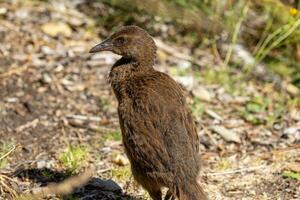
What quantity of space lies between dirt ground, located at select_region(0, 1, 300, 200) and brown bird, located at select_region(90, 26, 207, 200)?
81 centimetres

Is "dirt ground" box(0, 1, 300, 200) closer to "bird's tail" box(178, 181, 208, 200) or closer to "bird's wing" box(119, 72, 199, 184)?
"bird's wing" box(119, 72, 199, 184)

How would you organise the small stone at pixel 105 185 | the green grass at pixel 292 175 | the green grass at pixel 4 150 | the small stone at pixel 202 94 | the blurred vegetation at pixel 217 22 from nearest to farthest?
the small stone at pixel 105 185 < the green grass at pixel 4 150 < the green grass at pixel 292 175 < the small stone at pixel 202 94 < the blurred vegetation at pixel 217 22

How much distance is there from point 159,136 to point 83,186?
1.15 meters

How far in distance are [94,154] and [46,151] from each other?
449 millimetres

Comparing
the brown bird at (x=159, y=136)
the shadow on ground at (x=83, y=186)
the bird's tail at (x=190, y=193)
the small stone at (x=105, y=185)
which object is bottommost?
the shadow on ground at (x=83, y=186)

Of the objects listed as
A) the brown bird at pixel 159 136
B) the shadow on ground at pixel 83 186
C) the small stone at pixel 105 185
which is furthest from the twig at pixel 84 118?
the brown bird at pixel 159 136

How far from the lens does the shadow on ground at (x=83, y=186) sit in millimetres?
5551

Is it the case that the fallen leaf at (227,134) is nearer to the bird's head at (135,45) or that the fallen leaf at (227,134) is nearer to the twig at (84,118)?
the twig at (84,118)

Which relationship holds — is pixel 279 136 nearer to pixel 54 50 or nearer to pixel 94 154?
pixel 94 154

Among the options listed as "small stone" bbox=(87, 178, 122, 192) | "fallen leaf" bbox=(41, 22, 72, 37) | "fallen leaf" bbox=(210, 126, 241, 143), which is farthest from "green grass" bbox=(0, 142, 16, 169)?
"fallen leaf" bbox=(41, 22, 72, 37)

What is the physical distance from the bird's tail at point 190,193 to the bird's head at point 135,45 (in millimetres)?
1335

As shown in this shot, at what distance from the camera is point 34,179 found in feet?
19.0

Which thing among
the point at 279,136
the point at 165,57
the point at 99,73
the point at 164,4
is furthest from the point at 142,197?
the point at 164,4

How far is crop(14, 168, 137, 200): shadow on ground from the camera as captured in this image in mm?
5551
